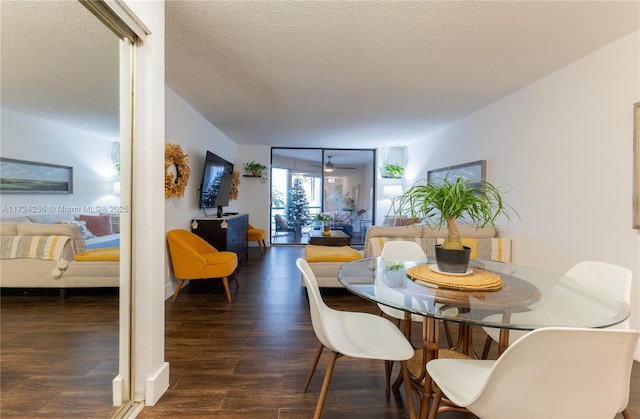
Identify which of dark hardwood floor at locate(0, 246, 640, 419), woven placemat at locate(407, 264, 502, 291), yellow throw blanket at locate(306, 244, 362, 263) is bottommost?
dark hardwood floor at locate(0, 246, 640, 419)

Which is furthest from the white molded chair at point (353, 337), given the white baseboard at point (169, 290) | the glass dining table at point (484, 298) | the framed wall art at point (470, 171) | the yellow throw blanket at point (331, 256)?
the framed wall art at point (470, 171)

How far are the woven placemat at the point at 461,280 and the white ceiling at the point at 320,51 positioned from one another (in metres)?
1.69

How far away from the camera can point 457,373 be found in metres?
1.20

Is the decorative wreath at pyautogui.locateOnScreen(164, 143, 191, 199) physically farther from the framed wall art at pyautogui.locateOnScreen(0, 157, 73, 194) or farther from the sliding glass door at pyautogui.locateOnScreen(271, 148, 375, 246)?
the sliding glass door at pyautogui.locateOnScreen(271, 148, 375, 246)

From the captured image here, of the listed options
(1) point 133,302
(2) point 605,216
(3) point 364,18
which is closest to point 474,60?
(3) point 364,18

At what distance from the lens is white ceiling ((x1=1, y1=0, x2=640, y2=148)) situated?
1363 mm

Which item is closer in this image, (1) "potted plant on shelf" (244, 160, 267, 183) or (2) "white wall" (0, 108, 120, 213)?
(2) "white wall" (0, 108, 120, 213)

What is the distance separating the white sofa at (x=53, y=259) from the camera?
3.76 ft

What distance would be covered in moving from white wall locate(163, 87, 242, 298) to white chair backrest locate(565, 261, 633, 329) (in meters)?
3.58

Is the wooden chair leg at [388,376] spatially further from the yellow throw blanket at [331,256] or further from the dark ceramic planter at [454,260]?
the yellow throw blanket at [331,256]

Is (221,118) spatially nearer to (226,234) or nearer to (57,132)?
(226,234)

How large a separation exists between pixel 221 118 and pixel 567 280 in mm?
4476

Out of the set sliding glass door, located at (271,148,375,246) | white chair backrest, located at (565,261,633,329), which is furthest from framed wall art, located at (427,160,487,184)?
sliding glass door, located at (271,148,375,246)

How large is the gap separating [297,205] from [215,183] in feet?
9.37
